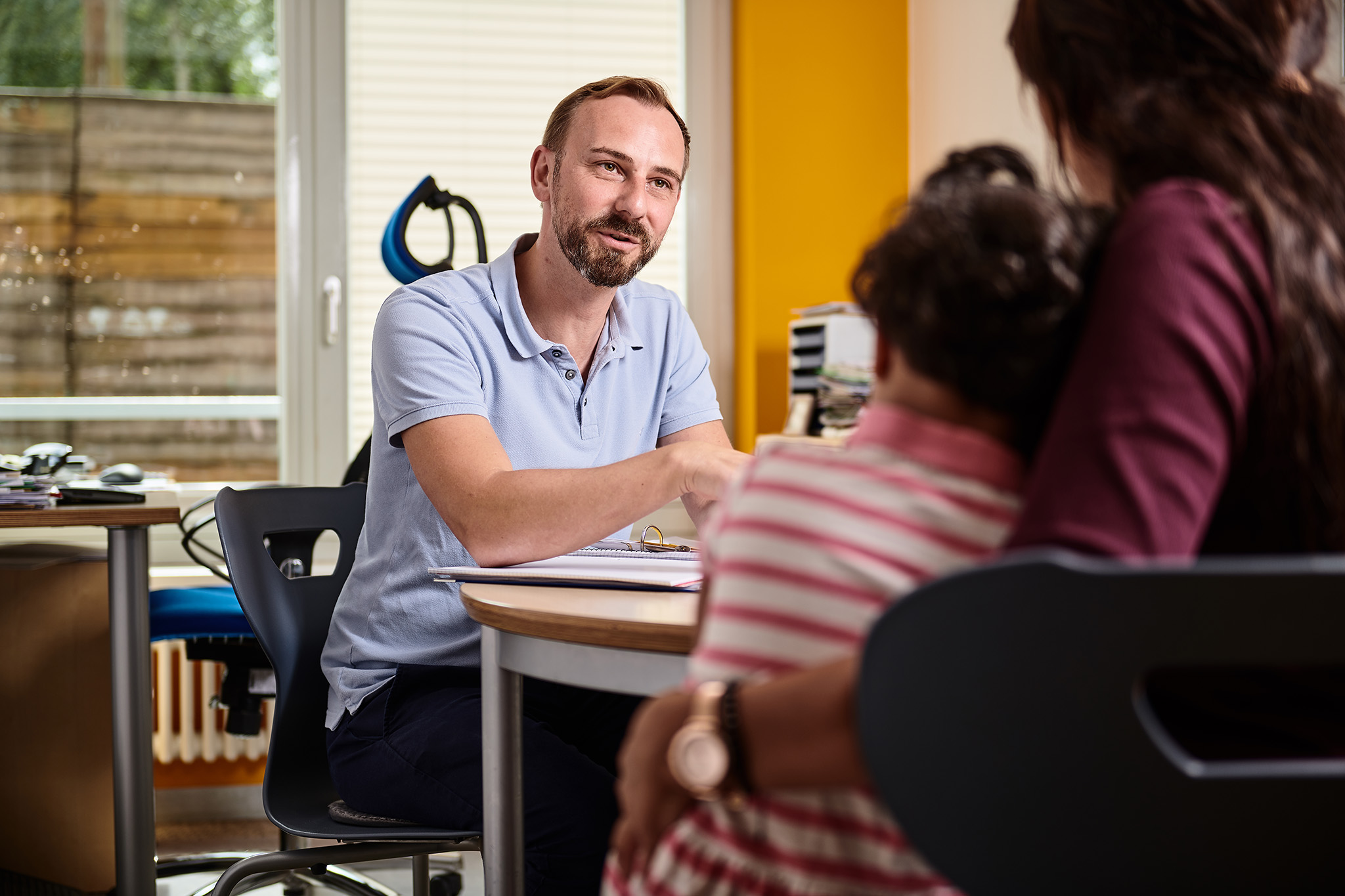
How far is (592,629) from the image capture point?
102 cm

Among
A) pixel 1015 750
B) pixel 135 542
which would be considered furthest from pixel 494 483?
pixel 135 542

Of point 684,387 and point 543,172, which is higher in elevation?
point 543,172

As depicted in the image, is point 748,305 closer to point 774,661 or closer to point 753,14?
point 753,14

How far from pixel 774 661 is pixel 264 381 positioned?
3136 mm

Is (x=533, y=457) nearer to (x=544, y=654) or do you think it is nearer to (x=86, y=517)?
(x=544, y=654)

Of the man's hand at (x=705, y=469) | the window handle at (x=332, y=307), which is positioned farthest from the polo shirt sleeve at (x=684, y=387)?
the window handle at (x=332, y=307)

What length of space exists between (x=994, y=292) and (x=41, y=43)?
3.52 metres

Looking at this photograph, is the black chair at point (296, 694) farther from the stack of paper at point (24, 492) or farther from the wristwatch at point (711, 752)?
the wristwatch at point (711, 752)

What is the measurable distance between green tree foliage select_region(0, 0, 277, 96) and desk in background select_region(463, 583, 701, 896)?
2.75 m

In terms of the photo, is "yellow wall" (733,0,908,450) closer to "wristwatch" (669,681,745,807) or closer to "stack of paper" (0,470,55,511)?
"stack of paper" (0,470,55,511)

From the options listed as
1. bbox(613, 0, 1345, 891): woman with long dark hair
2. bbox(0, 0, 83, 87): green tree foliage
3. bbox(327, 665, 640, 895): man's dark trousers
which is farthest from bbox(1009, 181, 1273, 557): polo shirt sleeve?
bbox(0, 0, 83, 87): green tree foliage

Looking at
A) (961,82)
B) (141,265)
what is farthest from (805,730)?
(141,265)

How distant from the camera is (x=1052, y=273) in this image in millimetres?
599

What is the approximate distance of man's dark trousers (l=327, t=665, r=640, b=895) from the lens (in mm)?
1334
